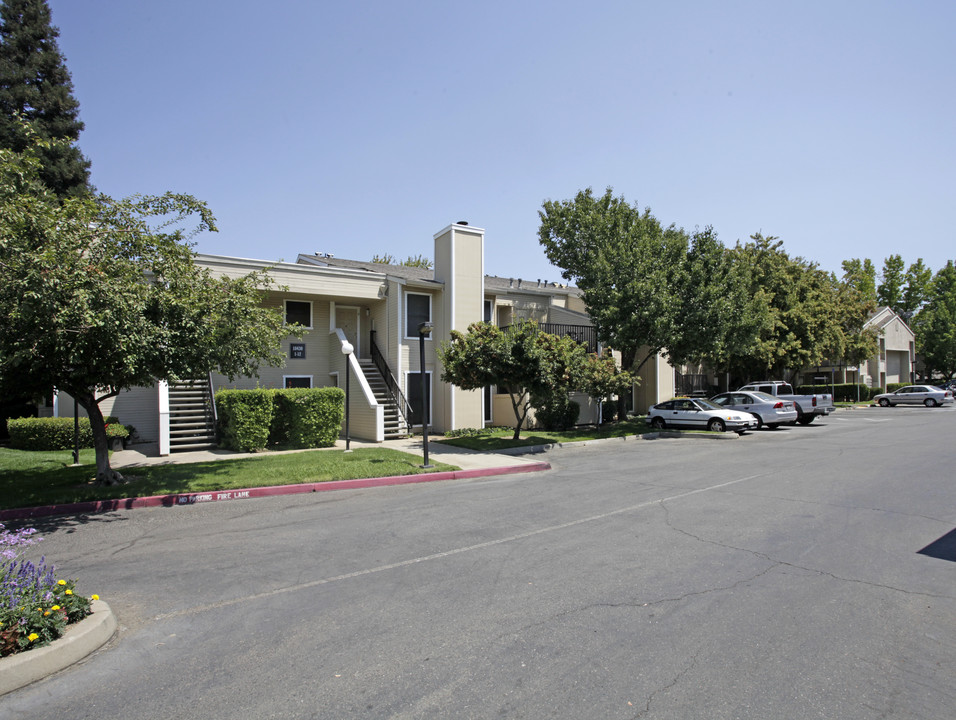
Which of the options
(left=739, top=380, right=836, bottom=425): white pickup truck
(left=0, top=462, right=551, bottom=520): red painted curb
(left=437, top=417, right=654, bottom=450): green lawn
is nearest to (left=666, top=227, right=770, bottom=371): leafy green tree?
(left=739, top=380, right=836, bottom=425): white pickup truck

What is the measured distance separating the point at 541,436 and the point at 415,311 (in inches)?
255

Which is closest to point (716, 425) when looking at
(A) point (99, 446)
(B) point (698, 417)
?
(B) point (698, 417)

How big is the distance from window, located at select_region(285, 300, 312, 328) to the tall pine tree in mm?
11974

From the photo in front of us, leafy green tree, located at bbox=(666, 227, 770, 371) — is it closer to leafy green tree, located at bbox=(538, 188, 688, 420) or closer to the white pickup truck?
leafy green tree, located at bbox=(538, 188, 688, 420)

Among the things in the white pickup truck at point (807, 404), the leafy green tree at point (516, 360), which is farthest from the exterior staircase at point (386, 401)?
the white pickup truck at point (807, 404)

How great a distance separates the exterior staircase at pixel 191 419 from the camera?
16.6m

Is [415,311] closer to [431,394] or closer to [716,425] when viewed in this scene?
[431,394]

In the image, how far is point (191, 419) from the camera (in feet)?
57.2

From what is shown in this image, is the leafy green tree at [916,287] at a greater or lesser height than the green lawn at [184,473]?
greater

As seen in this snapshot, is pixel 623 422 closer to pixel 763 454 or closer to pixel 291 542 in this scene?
pixel 763 454

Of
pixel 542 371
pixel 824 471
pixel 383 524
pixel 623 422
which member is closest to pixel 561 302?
pixel 623 422

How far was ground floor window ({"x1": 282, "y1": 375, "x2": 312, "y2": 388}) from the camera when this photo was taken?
20.9 m

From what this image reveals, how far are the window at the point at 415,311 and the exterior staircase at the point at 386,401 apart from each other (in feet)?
6.56

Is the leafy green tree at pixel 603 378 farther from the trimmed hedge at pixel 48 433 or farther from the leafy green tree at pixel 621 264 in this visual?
the trimmed hedge at pixel 48 433
